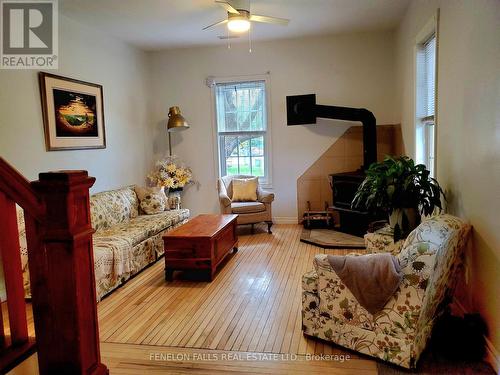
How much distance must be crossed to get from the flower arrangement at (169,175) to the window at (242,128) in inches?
25.9

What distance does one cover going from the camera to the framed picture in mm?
4043

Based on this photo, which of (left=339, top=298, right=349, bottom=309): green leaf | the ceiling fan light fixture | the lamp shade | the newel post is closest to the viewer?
the newel post

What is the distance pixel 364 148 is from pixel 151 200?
2995 millimetres

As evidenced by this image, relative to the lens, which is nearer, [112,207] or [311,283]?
[311,283]

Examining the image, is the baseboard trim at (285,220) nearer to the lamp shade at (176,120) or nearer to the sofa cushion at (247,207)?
the sofa cushion at (247,207)

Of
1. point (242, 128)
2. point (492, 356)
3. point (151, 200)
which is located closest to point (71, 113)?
point (151, 200)

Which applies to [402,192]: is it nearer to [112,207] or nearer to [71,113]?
[112,207]

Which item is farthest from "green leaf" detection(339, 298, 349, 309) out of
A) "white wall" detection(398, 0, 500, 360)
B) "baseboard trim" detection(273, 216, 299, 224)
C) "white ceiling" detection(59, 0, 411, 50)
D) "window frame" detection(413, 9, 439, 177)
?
"baseboard trim" detection(273, 216, 299, 224)

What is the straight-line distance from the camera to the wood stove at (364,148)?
16.7 feet

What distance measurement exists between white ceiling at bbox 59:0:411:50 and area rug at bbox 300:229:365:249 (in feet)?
9.29

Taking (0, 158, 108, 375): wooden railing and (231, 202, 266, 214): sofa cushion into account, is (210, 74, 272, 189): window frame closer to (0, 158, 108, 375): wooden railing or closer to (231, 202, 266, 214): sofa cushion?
(231, 202, 266, 214): sofa cushion

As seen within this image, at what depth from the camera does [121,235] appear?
393 cm

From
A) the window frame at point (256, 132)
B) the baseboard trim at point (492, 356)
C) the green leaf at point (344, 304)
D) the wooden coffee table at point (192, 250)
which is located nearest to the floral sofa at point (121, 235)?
the wooden coffee table at point (192, 250)

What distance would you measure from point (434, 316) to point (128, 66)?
16.8 feet
